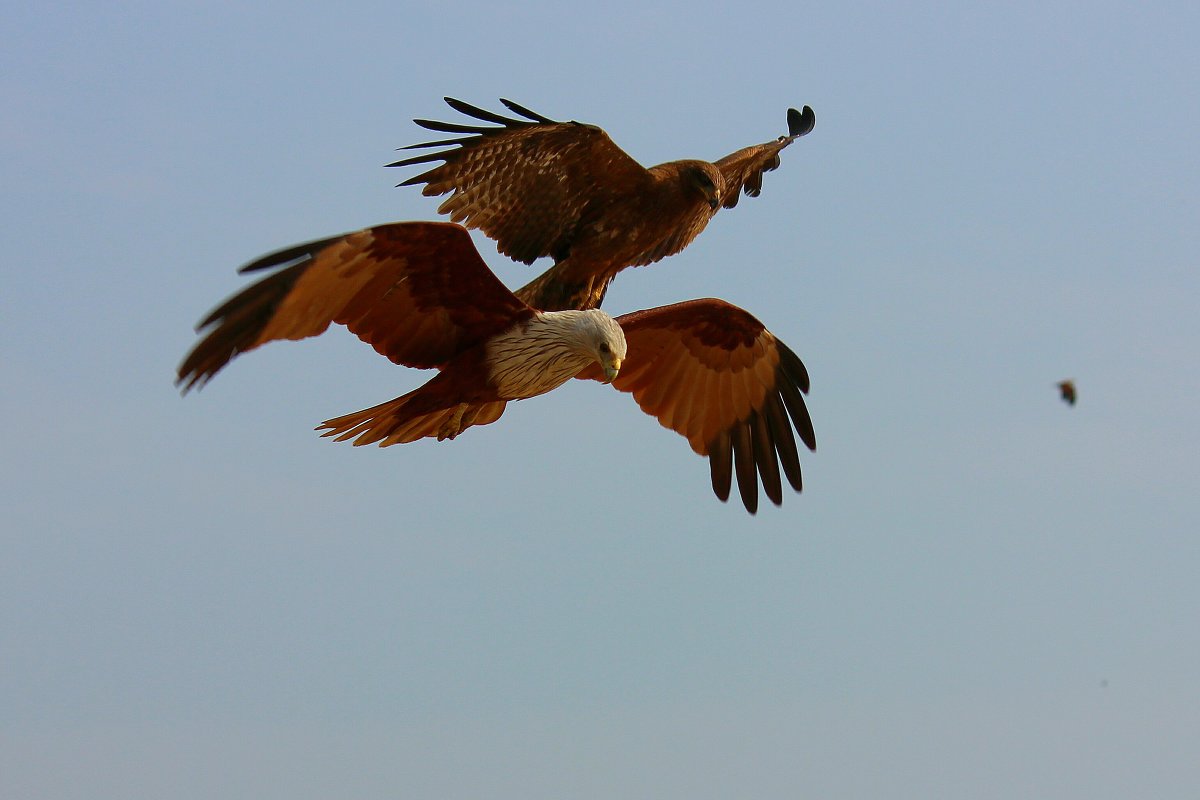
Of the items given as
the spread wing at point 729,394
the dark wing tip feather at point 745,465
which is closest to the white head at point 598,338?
the spread wing at point 729,394

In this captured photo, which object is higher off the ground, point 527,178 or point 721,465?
point 527,178

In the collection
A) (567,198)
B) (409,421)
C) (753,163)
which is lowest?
(409,421)

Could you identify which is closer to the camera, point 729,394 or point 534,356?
point 534,356

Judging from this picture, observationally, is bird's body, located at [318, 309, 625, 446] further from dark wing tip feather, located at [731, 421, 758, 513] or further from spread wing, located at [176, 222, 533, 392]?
dark wing tip feather, located at [731, 421, 758, 513]

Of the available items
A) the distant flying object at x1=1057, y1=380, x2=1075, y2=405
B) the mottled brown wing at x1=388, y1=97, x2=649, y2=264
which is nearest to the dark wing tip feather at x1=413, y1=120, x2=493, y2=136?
the mottled brown wing at x1=388, y1=97, x2=649, y2=264

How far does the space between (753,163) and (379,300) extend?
3470 millimetres

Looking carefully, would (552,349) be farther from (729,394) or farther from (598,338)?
(729,394)

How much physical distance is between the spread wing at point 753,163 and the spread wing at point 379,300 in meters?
2.51

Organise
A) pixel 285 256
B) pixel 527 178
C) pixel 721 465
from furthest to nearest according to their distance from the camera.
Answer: pixel 721 465 < pixel 527 178 < pixel 285 256

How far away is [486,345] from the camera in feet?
28.8

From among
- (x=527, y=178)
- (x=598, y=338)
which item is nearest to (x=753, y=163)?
(x=527, y=178)

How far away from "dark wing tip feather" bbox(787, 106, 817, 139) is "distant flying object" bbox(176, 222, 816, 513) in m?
1.73

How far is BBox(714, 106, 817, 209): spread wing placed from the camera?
10.7 meters

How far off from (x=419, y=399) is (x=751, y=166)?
3320 mm
